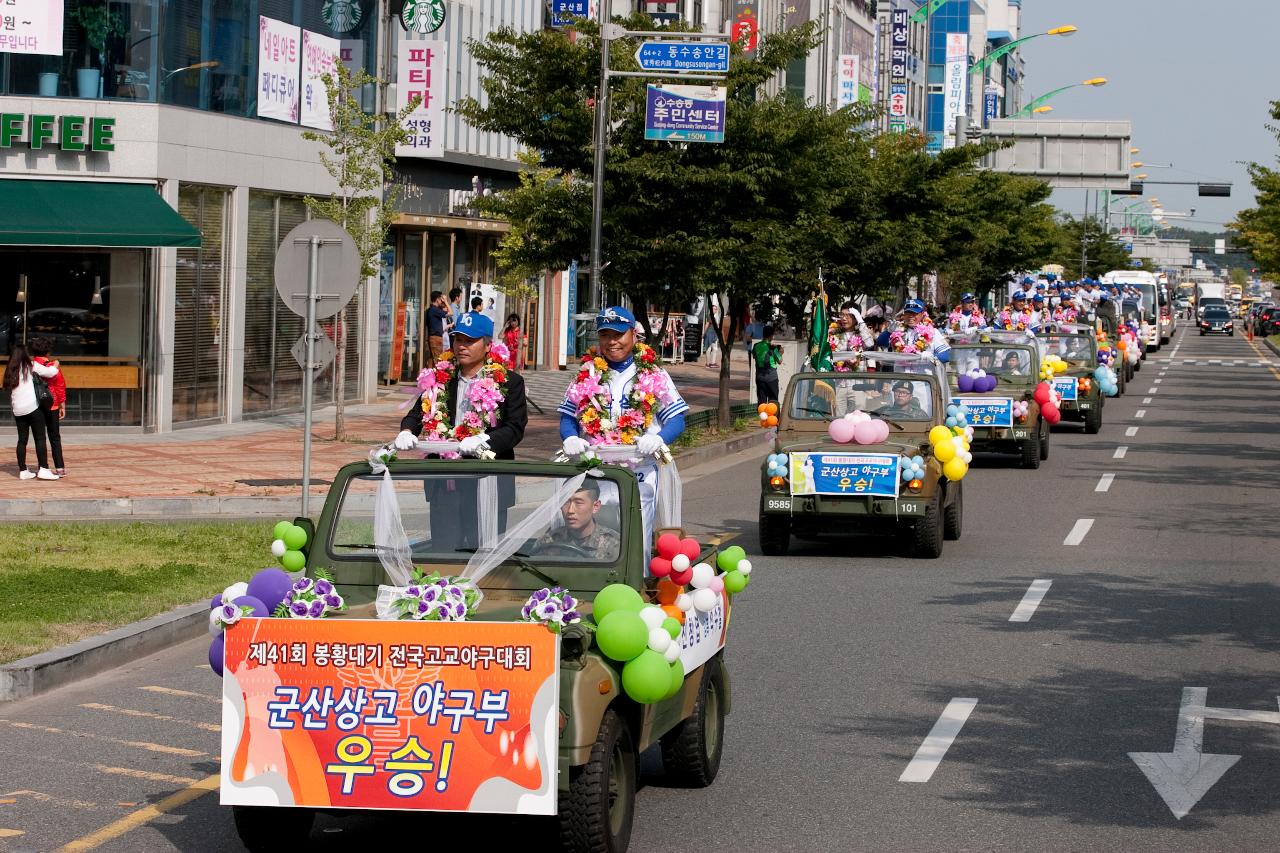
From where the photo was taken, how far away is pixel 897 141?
48094 mm

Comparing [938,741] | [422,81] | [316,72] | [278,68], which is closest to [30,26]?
[278,68]

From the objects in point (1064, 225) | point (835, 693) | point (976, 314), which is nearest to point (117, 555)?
point (835, 693)

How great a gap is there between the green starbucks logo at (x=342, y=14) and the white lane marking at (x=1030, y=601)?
19.5 metres

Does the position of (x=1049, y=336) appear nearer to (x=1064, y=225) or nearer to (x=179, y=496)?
(x=179, y=496)

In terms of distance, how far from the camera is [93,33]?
82.5ft

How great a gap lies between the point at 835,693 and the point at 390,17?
87.3 ft

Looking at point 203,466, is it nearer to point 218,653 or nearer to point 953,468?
point 953,468

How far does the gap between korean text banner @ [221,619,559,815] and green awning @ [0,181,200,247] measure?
19.0 metres

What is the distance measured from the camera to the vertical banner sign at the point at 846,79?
245ft

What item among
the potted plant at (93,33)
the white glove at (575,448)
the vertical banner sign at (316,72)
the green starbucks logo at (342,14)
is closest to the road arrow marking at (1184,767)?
the white glove at (575,448)

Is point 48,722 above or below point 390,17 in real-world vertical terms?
below

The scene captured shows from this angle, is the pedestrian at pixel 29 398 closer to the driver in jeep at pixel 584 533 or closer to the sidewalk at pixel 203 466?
the sidewalk at pixel 203 466

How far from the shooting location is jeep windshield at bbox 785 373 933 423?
54.9ft

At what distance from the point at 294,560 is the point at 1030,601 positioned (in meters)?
7.22
